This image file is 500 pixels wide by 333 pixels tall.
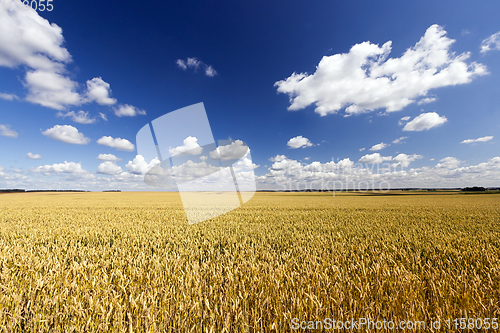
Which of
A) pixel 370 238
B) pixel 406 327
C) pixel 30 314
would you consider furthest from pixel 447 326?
pixel 30 314

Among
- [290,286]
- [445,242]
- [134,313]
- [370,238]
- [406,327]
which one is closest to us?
[406,327]

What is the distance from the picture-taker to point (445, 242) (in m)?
5.19

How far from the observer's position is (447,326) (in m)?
1.90

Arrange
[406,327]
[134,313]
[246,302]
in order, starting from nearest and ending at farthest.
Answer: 1. [406,327]
2. [134,313]
3. [246,302]

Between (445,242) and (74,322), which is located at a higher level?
(74,322)

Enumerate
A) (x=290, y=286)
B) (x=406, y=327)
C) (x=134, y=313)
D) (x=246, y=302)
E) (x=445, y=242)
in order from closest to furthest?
(x=406, y=327), (x=134, y=313), (x=246, y=302), (x=290, y=286), (x=445, y=242)

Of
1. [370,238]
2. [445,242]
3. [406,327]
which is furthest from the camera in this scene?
[370,238]

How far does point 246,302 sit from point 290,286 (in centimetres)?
79

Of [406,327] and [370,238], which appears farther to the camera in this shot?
[370,238]

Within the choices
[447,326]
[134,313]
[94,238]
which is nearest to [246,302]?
[134,313]

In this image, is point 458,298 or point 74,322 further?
point 458,298

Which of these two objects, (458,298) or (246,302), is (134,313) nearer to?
(246,302)

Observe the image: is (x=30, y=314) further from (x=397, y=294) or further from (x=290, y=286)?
(x=397, y=294)

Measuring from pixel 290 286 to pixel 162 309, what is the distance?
165 centimetres
